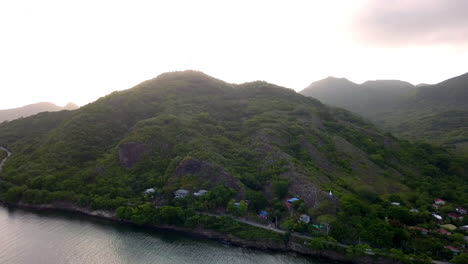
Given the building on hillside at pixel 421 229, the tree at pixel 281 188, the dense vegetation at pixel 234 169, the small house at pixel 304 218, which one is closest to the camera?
the building on hillside at pixel 421 229

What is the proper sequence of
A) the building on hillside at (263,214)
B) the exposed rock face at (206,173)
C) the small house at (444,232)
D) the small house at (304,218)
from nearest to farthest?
the small house at (444,232) < the small house at (304,218) < the building on hillside at (263,214) < the exposed rock face at (206,173)

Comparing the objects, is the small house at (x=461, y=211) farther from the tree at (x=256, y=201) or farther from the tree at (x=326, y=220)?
the tree at (x=256, y=201)

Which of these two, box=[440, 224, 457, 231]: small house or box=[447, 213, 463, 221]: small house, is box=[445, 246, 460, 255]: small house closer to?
box=[440, 224, 457, 231]: small house

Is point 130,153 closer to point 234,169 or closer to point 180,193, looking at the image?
point 180,193

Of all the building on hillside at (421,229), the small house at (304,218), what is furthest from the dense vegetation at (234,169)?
the building on hillside at (421,229)

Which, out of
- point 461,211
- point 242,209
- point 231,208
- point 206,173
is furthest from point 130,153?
point 461,211

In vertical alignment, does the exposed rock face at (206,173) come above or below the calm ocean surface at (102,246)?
above

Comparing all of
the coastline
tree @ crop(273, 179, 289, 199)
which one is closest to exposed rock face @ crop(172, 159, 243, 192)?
tree @ crop(273, 179, 289, 199)
